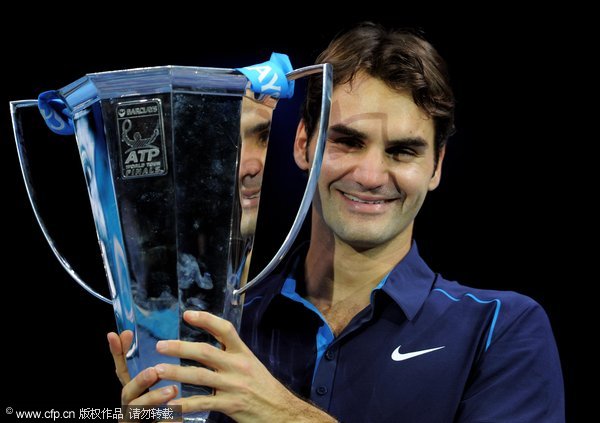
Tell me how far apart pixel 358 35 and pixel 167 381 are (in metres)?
1.04

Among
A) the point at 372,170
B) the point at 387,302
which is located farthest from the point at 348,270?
the point at 372,170

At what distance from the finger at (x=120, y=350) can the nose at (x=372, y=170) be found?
0.67 meters

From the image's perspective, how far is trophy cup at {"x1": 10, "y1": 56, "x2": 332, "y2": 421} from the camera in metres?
1.24

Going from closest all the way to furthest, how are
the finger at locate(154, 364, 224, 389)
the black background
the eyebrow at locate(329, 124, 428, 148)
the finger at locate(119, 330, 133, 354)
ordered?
the finger at locate(154, 364, 224, 389) → the finger at locate(119, 330, 133, 354) → the eyebrow at locate(329, 124, 428, 148) → the black background

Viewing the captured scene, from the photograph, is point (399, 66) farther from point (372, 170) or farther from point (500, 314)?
point (500, 314)

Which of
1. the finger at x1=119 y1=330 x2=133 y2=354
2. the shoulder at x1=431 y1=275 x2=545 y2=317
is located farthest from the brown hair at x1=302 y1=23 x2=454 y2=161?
the finger at x1=119 y1=330 x2=133 y2=354

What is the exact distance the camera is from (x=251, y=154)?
1318 millimetres

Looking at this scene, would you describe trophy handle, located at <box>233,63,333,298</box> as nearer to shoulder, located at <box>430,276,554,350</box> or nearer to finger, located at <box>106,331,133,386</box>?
finger, located at <box>106,331,133,386</box>

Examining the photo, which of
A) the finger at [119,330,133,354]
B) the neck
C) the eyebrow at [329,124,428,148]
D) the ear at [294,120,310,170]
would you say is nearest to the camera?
the finger at [119,330,133,354]

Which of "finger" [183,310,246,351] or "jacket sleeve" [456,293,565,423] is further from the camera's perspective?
"jacket sleeve" [456,293,565,423]

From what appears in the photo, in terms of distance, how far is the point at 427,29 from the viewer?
216cm

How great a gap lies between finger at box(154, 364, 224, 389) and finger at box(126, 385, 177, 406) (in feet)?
0.09

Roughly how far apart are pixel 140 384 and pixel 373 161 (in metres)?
0.77

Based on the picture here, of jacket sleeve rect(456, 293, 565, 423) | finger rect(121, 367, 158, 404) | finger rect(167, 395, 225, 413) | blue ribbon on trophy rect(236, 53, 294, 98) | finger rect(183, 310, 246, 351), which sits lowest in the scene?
jacket sleeve rect(456, 293, 565, 423)
